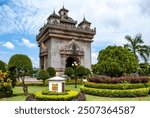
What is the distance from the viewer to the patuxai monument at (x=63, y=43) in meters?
34.3

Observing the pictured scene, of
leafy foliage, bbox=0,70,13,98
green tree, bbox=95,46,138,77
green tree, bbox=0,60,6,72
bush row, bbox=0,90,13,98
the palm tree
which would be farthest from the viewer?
the palm tree

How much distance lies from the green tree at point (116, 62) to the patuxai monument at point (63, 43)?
1535 cm

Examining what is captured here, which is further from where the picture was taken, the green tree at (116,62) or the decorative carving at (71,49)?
the decorative carving at (71,49)

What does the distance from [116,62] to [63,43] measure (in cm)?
1859

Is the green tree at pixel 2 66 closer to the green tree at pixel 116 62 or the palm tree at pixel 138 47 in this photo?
the green tree at pixel 116 62

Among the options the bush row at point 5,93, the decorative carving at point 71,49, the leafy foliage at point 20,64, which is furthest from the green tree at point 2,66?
the decorative carving at point 71,49

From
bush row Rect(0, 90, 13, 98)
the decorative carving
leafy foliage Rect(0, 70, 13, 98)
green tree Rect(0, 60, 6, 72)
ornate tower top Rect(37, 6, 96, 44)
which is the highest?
ornate tower top Rect(37, 6, 96, 44)

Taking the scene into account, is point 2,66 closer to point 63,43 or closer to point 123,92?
point 123,92

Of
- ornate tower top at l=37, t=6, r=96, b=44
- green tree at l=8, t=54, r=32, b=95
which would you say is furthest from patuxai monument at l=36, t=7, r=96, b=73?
green tree at l=8, t=54, r=32, b=95

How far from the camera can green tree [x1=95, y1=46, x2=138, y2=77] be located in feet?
59.7

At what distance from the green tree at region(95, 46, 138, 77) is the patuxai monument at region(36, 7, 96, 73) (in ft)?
50.4

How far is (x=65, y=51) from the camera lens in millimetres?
35094

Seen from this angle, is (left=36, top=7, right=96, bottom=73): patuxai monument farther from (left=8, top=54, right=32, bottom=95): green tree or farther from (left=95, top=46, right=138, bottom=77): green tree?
(left=8, top=54, right=32, bottom=95): green tree

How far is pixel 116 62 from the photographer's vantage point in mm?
18188
